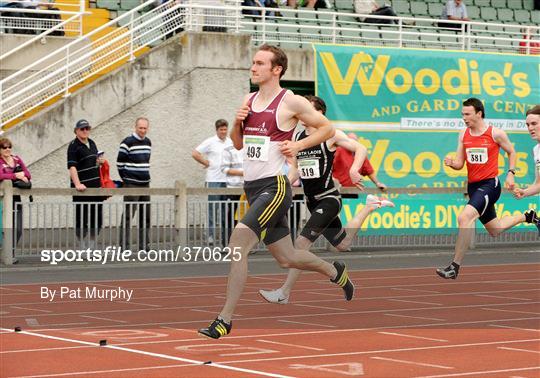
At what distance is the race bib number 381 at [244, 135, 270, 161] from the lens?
10.6 meters

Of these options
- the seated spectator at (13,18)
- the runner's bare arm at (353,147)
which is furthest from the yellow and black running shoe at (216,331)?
the seated spectator at (13,18)

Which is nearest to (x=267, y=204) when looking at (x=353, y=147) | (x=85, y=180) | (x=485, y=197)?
(x=353, y=147)

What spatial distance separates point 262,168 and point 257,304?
10.1 feet

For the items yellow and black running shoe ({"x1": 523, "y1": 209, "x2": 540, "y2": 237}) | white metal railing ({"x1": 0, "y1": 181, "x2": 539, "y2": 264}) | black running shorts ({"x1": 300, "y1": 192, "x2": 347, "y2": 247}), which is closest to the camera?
black running shorts ({"x1": 300, "y1": 192, "x2": 347, "y2": 247})

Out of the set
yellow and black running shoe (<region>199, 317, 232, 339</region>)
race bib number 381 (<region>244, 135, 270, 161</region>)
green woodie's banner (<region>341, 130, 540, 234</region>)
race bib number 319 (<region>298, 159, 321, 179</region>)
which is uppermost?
race bib number 381 (<region>244, 135, 270, 161</region>)

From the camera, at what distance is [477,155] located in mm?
16172

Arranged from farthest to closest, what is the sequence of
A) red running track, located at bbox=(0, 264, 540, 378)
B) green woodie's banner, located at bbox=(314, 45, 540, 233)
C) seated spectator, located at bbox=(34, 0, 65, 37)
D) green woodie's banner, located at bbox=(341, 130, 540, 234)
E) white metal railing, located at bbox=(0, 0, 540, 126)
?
green woodie's banner, located at bbox=(314, 45, 540, 233)
seated spectator, located at bbox=(34, 0, 65, 37)
green woodie's banner, located at bbox=(341, 130, 540, 234)
white metal railing, located at bbox=(0, 0, 540, 126)
red running track, located at bbox=(0, 264, 540, 378)

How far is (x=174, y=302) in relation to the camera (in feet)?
45.5

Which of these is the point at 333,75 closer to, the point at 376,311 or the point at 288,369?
the point at 376,311

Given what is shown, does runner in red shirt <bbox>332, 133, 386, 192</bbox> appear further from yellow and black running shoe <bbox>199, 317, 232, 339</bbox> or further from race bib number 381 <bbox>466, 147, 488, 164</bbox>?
yellow and black running shoe <bbox>199, 317, 232, 339</bbox>

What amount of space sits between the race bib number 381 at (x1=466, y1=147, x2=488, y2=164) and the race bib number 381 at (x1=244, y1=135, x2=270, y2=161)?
19.8 ft

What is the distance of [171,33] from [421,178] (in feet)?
18.0

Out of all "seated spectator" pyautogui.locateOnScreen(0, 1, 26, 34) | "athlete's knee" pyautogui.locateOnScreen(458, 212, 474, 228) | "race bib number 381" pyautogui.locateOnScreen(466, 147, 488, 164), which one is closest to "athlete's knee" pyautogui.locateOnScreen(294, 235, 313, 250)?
"athlete's knee" pyautogui.locateOnScreen(458, 212, 474, 228)

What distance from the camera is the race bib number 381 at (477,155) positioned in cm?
1612
